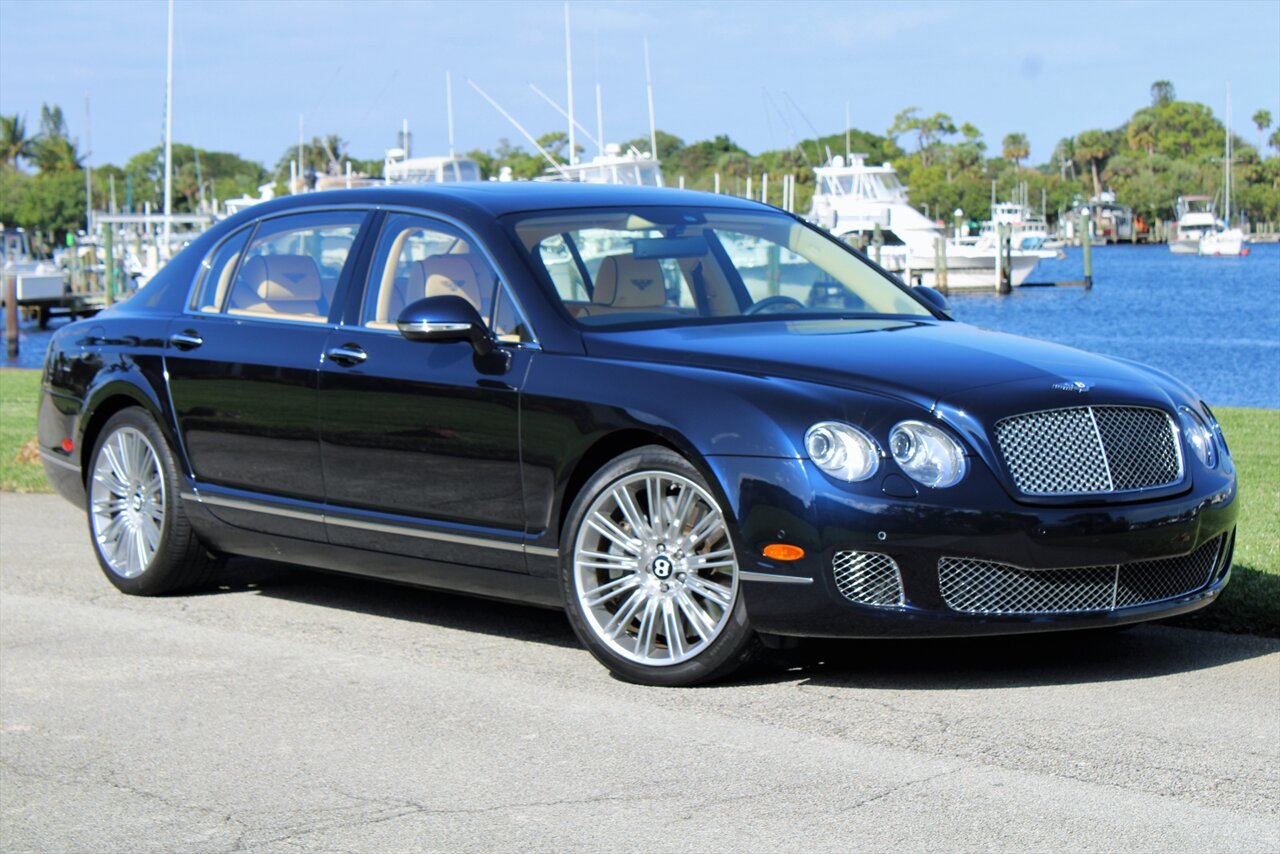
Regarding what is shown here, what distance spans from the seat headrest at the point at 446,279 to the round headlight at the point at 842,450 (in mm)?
1663

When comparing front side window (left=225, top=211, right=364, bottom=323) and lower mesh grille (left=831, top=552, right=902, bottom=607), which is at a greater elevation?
front side window (left=225, top=211, right=364, bottom=323)

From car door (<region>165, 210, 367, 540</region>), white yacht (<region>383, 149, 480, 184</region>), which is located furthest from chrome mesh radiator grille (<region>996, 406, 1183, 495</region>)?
white yacht (<region>383, 149, 480, 184</region>)

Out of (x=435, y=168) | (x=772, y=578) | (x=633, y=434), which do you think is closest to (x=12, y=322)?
(x=435, y=168)

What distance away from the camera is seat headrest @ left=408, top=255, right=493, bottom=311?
711 cm

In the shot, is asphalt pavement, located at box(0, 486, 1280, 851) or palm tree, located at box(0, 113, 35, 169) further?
palm tree, located at box(0, 113, 35, 169)

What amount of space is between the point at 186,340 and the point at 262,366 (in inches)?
24.2

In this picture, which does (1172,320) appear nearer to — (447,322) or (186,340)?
(186,340)

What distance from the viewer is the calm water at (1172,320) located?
38.8 metres

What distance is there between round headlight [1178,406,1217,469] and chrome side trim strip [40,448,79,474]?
490cm

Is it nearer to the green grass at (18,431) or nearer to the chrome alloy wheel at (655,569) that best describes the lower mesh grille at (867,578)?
the chrome alloy wheel at (655,569)

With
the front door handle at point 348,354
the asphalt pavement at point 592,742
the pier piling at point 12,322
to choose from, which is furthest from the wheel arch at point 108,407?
the pier piling at point 12,322

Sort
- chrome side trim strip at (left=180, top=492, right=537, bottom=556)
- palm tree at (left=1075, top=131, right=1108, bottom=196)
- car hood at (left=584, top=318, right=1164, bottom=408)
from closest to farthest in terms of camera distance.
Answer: car hood at (left=584, top=318, right=1164, bottom=408) < chrome side trim strip at (left=180, top=492, right=537, bottom=556) < palm tree at (left=1075, top=131, right=1108, bottom=196)

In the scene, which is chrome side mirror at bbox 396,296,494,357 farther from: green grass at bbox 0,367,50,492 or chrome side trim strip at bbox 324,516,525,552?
green grass at bbox 0,367,50,492

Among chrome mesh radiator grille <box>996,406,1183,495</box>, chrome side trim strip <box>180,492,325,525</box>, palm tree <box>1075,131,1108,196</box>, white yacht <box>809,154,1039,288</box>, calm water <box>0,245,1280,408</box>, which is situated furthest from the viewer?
palm tree <box>1075,131,1108,196</box>
